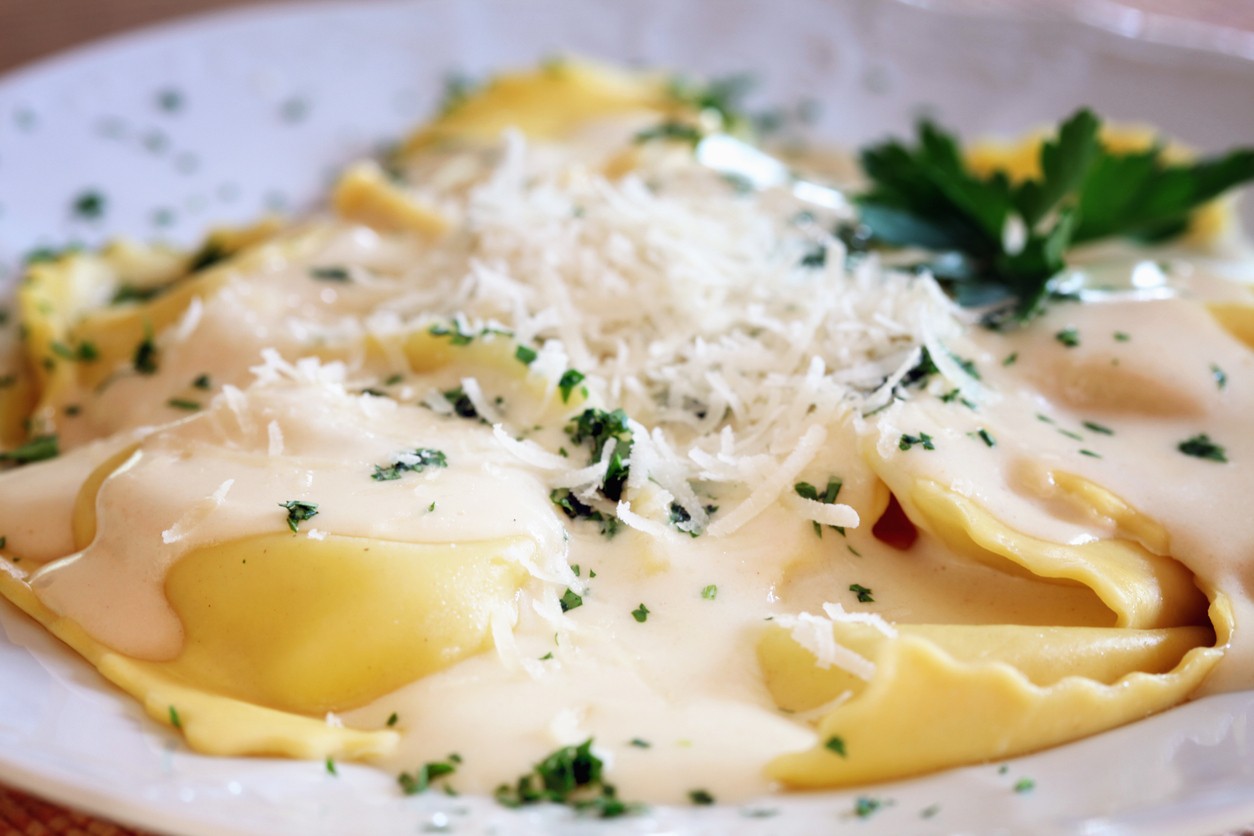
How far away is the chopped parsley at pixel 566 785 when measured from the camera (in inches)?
108

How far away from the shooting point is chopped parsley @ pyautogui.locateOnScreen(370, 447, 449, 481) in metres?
3.38

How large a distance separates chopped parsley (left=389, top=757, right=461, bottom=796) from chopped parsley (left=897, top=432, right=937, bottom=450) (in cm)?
145

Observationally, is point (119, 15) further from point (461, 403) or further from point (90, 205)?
point (461, 403)

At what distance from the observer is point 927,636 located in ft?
10.2

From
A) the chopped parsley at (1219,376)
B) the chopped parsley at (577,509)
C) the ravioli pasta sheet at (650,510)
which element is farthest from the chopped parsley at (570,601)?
the chopped parsley at (1219,376)

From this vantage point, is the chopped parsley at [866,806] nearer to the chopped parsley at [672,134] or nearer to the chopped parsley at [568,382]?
the chopped parsley at [568,382]

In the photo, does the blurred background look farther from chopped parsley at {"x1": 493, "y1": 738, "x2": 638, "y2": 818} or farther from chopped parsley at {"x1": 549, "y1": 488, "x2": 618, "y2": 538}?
chopped parsley at {"x1": 493, "y1": 738, "x2": 638, "y2": 818}

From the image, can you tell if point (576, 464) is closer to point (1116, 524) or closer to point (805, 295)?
point (805, 295)

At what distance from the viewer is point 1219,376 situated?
379 centimetres

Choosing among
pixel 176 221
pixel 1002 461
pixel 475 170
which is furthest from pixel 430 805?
pixel 176 221

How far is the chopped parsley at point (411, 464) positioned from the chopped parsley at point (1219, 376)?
230 centimetres

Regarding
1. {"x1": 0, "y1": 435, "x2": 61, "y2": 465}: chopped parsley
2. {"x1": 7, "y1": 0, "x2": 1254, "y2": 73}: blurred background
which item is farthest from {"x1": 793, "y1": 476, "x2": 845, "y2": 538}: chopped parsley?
{"x1": 7, "y1": 0, "x2": 1254, "y2": 73}: blurred background

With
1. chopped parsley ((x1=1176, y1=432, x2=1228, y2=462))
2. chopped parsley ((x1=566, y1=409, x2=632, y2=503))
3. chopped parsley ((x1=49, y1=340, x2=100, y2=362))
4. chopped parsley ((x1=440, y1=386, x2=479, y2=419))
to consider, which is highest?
chopped parsley ((x1=1176, y1=432, x2=1228, y2=462))

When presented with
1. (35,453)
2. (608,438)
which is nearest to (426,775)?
(608,438)
